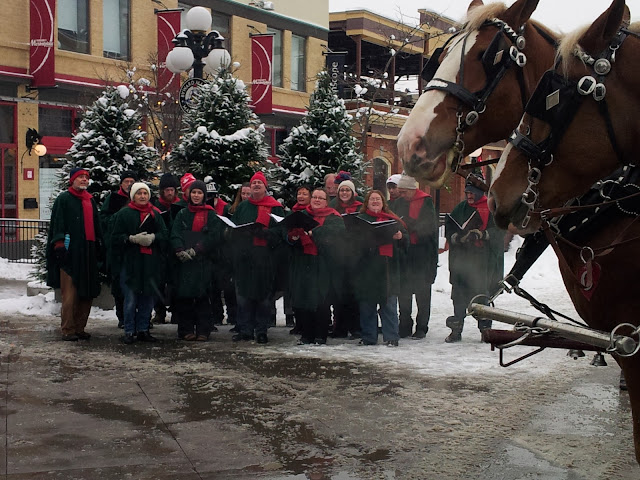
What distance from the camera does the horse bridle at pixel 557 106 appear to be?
3.47m

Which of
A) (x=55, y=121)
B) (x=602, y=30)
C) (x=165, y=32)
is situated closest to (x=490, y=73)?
(x=602, y=30)

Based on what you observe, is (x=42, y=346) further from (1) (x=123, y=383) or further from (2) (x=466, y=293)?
(2) (x=466, y=293)

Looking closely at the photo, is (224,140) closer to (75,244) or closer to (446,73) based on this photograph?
(75,244)

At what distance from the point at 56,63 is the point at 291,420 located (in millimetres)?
19946

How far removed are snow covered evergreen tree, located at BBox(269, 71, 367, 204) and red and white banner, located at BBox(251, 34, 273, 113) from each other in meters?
14.7

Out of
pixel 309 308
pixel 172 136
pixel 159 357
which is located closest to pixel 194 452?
pixel 159 357

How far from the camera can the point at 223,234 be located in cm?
1062

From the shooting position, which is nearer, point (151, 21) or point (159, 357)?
point (159, 357)

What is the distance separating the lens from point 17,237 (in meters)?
20.6

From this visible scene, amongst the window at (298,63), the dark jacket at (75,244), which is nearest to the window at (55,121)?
the window at (298,63)

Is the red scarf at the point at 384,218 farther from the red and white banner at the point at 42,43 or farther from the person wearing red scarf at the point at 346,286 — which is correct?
the red and white banner at the point at 42,43

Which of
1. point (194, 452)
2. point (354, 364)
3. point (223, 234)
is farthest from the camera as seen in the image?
point (223, 234)

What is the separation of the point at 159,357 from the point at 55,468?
392 centimetres

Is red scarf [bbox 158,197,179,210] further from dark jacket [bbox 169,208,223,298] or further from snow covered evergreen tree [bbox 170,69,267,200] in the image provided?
snow covered evergreen tree [bbox 170,69,267,200]
